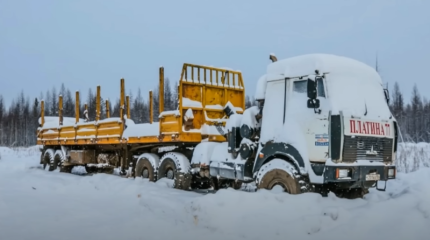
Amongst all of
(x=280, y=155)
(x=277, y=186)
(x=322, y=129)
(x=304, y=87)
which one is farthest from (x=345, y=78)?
(x=277, y=186)

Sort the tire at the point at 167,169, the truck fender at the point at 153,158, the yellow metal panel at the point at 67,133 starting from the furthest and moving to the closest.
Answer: the yellow metal panel at the point at 67,133 < the truck fender at the point at 153,158 < the tire at the point at 167,169

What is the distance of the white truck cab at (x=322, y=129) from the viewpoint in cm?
659

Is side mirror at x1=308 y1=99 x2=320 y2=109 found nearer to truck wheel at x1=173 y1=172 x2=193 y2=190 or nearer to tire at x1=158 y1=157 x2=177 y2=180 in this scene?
truck wheel at x1=173 y1=172 x2=193 y2=190

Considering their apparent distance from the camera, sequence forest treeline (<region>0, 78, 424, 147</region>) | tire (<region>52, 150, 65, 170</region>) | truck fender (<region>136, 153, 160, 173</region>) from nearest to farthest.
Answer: truck fender (<region>136, 153, 160, 173</region>) → tire (<region>52, 150, 65, 170</region>) → forest treeline (<region>0, 78, 424, 147</region>)

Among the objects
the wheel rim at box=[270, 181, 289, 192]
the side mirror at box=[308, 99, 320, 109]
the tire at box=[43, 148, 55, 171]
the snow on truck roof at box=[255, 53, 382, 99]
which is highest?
the snow on truck roof at box=[255, 53, 382, 99]

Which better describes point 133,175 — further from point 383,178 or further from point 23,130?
point 23,130

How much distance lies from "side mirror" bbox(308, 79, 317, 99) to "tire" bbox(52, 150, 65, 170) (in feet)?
39.4

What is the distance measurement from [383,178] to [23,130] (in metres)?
Result: 73.5

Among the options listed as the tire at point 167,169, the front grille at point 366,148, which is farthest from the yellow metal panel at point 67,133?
the front grille at point 366,148

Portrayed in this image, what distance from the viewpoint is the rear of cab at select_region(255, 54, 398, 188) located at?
655 centimetres

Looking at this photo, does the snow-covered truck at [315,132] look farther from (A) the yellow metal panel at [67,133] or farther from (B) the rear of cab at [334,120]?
(A) the yellow metal panel at [67,133]

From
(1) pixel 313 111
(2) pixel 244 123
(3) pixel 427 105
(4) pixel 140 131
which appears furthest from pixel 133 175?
(3) pixel 427 105

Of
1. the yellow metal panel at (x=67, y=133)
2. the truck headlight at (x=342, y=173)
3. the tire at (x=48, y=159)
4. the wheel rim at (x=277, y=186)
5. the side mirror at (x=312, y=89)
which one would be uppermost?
the side mirror at (x=312, y=89)

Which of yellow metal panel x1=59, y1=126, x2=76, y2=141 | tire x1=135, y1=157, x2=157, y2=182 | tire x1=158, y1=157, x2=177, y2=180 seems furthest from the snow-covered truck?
yellow metal panel x1=59, y1=126, x2=76, y2=141
